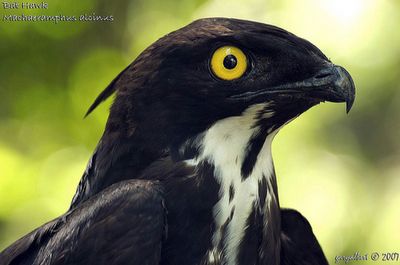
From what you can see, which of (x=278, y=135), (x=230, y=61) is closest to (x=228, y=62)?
(x=230, y=61)

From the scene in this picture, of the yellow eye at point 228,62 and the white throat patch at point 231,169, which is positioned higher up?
the yellow eye at point 228,62

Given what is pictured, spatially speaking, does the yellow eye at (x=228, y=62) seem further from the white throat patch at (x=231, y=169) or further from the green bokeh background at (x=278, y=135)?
the green bokeh background at (x=278, y=135)

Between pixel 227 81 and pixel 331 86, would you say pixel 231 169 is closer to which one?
pixel 227 81

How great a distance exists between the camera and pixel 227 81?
4.23 m

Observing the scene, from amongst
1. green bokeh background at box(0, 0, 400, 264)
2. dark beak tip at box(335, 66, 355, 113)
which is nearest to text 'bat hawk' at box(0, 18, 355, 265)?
dark beak tip at box(335, 66, 355, 113)

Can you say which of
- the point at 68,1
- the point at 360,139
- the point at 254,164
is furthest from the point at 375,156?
the point at 254,164

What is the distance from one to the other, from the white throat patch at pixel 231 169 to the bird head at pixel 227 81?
0.03 meters

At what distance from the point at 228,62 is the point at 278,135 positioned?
2372 mm

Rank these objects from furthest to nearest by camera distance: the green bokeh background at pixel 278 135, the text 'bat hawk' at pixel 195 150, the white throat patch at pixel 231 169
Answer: the green bokeh background at pixel 278 135
the white throat patch at pixel 231 169
the text 'bat hawk' at pixel 195 150

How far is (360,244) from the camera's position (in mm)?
6328

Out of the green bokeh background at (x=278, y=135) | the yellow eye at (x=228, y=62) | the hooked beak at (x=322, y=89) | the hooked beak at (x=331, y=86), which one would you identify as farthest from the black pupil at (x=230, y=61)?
the green bokeh background at (x=278, y=135)

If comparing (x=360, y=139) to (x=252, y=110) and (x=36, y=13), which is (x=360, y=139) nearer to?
(x=36, y=13)

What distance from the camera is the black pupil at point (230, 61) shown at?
4.19 meters

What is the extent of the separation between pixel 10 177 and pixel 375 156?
2.24 meters
